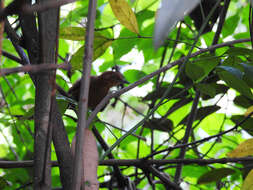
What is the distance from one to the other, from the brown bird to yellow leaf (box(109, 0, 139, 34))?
50.9 inches

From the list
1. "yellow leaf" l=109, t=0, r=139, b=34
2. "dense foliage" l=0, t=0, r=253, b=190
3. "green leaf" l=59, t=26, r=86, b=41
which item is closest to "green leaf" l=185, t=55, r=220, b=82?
"dense foliage" l=0, t=0, r=253, b=190

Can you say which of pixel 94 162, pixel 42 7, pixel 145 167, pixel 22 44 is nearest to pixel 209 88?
pixel 145 167

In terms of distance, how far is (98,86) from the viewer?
7.89 feet

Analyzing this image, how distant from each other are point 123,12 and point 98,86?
64.2 inches

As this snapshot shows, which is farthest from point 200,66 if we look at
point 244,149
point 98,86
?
point 98,86

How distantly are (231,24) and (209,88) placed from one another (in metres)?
0.54

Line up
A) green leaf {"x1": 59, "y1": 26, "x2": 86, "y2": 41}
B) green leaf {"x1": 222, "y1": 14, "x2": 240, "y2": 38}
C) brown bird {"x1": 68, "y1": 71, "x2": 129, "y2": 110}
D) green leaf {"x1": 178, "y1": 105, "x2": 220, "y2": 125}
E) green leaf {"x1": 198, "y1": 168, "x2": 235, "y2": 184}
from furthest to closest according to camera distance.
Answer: brown bird {"x1": 68, "y1": 71, "x2": 129, "y2": 110} < green leaf {"x1": 222, "y1": 14, "x2": 240, "y2": 38} < green leaf {"x1": 178, "y1": 105, "x2": 220, "y2": 125} < green leaf {"x1": 198, "y1": 168, "x2": 235, "y2": 184} < green leaf {"x1": 59, "y1": 26, "x2": 86, "y2": 41}

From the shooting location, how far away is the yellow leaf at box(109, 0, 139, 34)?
767 millimetres

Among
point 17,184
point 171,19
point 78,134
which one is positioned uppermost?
point 171,19

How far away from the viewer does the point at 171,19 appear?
0.32 meters

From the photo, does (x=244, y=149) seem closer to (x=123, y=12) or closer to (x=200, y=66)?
(x=200, y=66)

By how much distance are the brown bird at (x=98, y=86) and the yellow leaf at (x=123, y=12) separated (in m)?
1.29

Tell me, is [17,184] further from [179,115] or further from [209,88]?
[209,88]

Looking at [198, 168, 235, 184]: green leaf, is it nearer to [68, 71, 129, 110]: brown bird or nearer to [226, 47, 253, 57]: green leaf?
[226, 47, 253, 57]: green leaf
